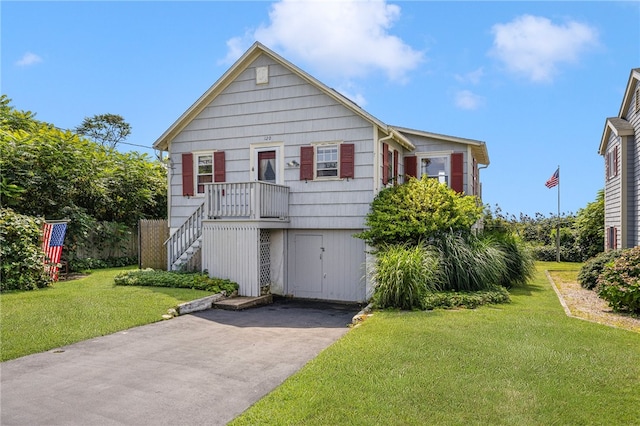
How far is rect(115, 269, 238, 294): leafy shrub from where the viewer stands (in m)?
11.1

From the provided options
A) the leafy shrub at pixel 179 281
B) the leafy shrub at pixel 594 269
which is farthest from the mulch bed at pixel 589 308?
the leafy shrub at pixel 179 281

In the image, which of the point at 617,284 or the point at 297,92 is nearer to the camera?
the point at 617,284

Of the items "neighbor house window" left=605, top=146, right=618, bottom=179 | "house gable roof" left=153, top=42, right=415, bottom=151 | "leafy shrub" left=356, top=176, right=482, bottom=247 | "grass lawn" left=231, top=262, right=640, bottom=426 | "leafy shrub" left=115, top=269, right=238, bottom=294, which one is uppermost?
"house gable roof" left=153, top=42, right=415, bottom=151

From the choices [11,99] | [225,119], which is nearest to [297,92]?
[225,119]

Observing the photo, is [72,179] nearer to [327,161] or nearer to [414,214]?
[327,161]

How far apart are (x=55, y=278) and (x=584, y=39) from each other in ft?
52.7

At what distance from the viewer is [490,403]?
4.38 meters

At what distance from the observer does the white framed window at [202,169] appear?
13716 mm

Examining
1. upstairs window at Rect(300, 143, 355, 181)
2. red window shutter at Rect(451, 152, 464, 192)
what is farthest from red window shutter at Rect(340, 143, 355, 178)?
red window shutter at Rect(451, 152, 464, 192)

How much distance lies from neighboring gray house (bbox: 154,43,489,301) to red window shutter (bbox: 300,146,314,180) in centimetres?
3

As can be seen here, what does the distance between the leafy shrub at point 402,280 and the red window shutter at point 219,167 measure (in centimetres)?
617

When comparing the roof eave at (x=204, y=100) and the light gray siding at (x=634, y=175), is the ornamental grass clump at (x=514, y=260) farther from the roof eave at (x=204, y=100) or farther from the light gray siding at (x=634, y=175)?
the roof eave at (x=204, y=100)

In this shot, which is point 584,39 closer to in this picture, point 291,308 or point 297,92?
point 297,92

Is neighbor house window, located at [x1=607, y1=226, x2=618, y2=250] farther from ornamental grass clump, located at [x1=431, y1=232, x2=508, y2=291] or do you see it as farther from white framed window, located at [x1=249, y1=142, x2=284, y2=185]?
white framed window, located at [x1=249, y1=142, x2=284, y2=185]
